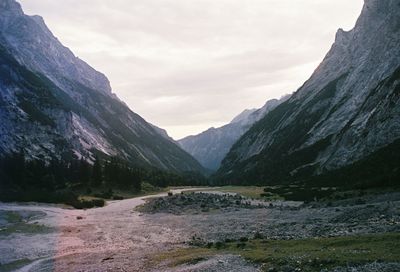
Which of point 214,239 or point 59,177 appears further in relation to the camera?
point 59,177

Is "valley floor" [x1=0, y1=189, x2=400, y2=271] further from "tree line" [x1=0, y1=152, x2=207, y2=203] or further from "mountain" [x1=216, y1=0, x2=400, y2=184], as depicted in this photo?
"tree line" [x1=0, y1=152, x2=207, y2=203]

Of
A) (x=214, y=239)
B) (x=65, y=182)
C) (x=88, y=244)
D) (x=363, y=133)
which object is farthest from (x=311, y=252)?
(x=65, y=182)

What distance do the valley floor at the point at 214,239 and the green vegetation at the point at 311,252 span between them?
0.06 metres

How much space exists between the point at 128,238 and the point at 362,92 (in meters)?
145

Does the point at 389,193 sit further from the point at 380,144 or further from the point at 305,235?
the point at 380,144

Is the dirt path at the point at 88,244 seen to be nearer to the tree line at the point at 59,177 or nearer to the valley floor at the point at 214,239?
the valley floor at the point at 214,239

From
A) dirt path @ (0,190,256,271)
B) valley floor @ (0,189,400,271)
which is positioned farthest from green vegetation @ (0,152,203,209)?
dirt path @ (0,190,256,271)

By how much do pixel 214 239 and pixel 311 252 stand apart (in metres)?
19.0

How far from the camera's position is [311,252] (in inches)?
1200

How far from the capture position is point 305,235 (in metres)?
41.4

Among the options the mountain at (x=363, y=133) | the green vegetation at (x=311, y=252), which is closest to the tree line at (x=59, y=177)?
the mountain at (x=363, y=133)

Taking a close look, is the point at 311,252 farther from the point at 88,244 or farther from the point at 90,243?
the point at 90,243

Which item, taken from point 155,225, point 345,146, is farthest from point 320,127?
point 155,225

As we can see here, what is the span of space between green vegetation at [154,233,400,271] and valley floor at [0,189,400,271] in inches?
2.4
